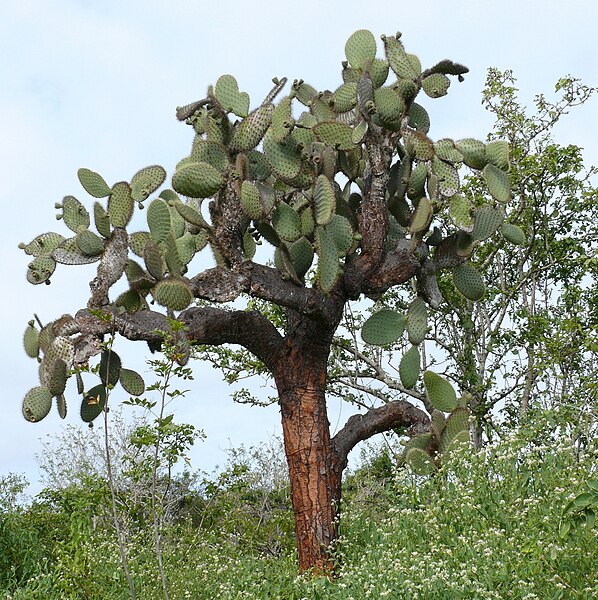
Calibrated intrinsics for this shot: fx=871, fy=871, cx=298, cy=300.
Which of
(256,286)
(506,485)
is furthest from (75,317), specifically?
(506,485)

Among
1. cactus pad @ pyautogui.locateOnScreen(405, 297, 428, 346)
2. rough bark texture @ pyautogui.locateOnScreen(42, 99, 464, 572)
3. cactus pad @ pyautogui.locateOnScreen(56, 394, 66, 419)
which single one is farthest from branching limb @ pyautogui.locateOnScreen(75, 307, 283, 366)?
cactus pad @ pyautogui.locateOnScreen(405, 297, 428, 346)

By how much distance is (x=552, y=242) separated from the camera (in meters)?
13.0

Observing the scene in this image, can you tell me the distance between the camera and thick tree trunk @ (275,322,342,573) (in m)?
7.11

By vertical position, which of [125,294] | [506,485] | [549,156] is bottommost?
[506,485]

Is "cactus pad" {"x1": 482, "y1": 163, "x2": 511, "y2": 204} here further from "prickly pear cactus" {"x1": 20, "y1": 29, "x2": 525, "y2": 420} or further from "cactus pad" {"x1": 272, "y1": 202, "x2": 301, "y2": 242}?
"cactus pad" {"x1": 272, "y1": 202, "x2": 301, "y2": 242}

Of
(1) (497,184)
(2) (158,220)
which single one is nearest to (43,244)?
(2) (158,220)

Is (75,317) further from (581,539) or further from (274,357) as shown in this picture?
(581,539)

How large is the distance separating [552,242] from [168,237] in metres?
7.52

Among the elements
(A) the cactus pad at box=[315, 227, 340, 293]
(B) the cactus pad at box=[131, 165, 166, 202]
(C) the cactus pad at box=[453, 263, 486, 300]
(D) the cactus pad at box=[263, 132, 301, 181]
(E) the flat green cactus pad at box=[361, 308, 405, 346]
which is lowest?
(E) the flat green cactus pad at box=[361, 308, 405, 346]

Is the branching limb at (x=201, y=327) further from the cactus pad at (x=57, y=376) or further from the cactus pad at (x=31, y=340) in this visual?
the cactus pad at (x=31, y=340)

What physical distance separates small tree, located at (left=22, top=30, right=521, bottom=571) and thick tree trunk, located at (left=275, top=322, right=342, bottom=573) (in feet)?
0.04

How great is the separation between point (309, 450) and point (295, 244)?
5.93ft

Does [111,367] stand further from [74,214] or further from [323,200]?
[323,200]

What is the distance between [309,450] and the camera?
23.7 ft
